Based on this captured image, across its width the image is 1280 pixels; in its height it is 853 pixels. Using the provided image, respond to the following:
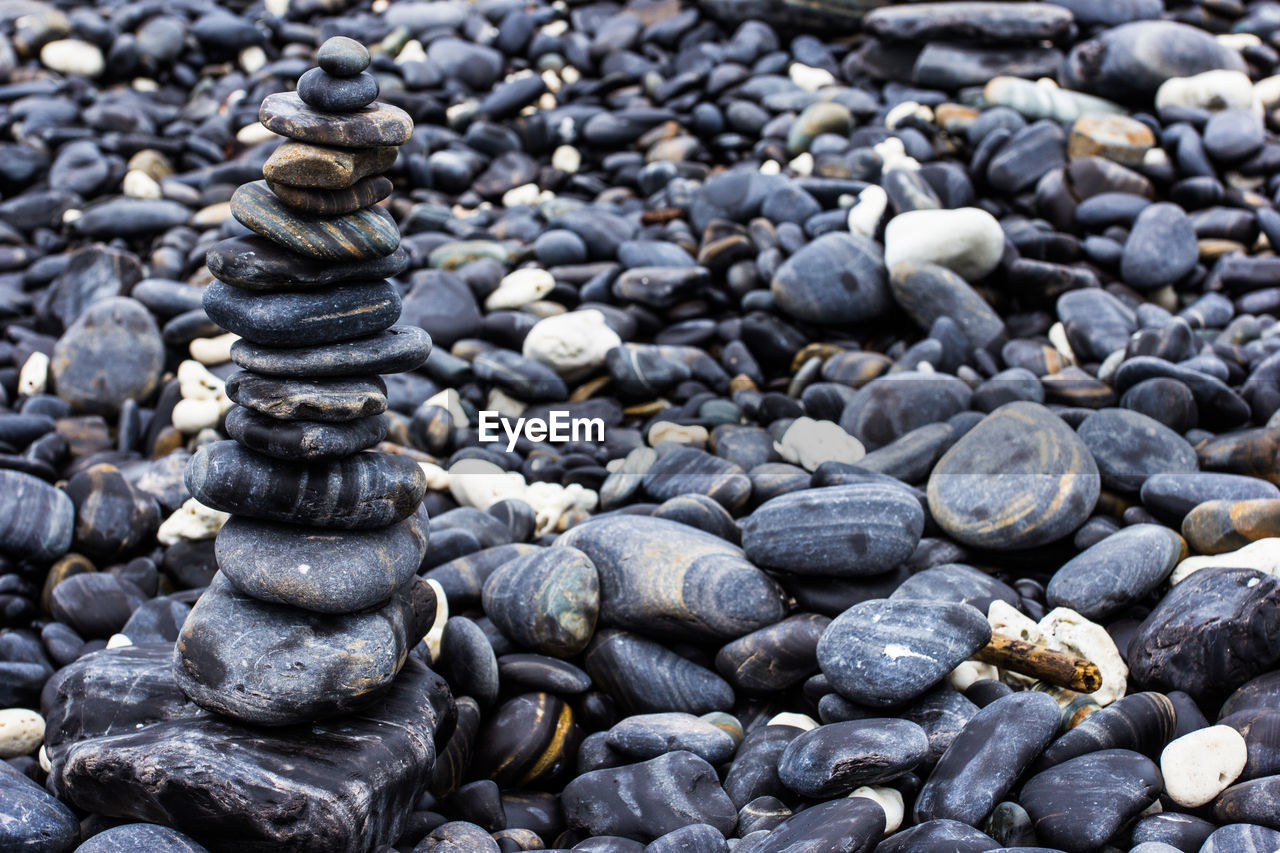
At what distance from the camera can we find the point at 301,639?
3.54 m

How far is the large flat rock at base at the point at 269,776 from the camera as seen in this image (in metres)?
3.23

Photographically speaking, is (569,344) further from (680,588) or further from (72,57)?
(72,57)

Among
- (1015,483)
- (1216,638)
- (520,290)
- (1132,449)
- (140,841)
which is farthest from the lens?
(520,290)

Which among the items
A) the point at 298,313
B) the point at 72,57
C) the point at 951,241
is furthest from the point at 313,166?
the point at 72,57

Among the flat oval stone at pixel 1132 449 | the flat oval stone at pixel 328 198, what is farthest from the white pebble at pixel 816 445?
the flat oval stone at pixel 328 198

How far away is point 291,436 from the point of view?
11.6 feet

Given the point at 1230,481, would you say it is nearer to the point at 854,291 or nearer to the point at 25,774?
the point at 854,291

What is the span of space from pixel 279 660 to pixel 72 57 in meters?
10.2

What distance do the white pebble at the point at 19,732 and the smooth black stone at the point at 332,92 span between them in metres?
2.72

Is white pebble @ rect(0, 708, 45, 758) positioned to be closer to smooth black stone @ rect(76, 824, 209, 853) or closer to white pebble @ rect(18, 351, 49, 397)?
smooth black stone @ rect(76, 824, 209, 853)

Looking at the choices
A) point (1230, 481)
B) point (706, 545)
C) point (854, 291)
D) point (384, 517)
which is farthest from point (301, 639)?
point (854, 291)

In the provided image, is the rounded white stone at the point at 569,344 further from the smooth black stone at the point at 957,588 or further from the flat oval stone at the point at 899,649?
the flat oval stone at the point at 899,649

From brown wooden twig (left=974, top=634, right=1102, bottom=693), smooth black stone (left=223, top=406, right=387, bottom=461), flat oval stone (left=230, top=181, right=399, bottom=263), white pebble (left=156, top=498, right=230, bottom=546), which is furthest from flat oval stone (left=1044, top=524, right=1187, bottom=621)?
white pebble (left=156, top=498, right=230, bottom=546)

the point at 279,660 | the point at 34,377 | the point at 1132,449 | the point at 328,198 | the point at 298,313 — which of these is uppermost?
the point at 328,198
